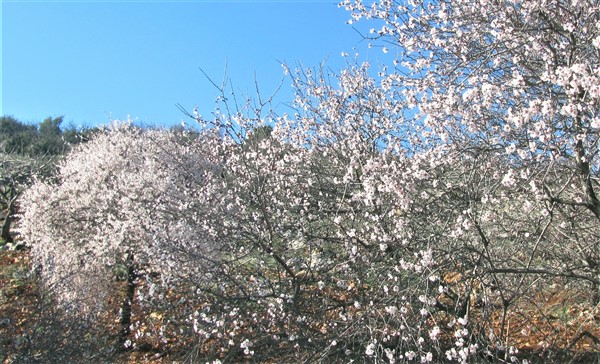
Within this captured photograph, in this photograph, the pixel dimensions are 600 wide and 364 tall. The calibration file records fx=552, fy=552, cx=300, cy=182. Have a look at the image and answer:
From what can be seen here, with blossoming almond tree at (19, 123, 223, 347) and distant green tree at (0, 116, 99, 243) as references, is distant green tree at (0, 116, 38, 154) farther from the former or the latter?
blossoming almond tree at (19, 123, 223, 347)

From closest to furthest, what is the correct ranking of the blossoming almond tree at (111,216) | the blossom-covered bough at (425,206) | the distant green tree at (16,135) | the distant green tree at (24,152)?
the blossom-covered bough at (425,206) < the blossoming almond tree at (111,216) < the distant green tree at (24,152) < the distant green tree at (16,135)

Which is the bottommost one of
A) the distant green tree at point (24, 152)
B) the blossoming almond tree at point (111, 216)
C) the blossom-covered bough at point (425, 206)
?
the blossom-covered bough at point (425, 206)

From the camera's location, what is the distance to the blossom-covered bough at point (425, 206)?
14.0ft

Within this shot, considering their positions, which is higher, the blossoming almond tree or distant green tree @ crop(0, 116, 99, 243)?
distant green tree @ crop(0, 116, 99, 243)

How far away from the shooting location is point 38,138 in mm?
33562

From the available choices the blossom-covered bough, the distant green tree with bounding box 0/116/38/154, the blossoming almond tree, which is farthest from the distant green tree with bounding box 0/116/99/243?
the blossom-covered bough

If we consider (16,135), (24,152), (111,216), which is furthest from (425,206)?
(16,135)

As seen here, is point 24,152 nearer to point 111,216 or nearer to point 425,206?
point 111,216

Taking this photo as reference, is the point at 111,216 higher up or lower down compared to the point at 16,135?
lower down

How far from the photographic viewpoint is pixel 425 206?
505 centimetres

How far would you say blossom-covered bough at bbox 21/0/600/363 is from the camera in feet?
14.0

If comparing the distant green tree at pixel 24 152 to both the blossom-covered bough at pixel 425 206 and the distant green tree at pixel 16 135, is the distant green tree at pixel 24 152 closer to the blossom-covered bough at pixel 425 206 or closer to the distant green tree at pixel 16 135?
the distant green tree at pixel 16 135

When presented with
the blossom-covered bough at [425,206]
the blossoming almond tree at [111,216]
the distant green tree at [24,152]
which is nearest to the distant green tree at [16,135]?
the distant green tree at [24,152]

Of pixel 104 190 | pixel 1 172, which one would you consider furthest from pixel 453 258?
pixel 1 172
